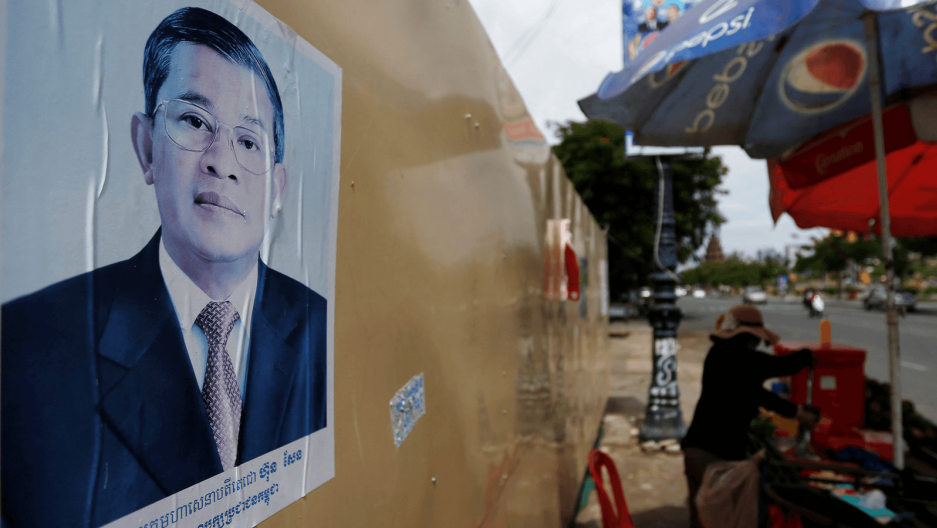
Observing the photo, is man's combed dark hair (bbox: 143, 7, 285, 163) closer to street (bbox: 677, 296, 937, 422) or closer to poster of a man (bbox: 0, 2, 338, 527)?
poster of a man (bbox: 0, 2, 338, 527)

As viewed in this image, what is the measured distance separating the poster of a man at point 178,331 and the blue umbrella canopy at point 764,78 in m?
2.24

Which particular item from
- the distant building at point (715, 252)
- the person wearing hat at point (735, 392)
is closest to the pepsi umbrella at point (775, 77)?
the person wearing hat at point (735, 392)

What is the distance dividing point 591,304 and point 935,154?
124 inches

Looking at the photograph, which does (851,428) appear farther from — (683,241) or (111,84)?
(683,241)

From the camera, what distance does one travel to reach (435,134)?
1.65 meters

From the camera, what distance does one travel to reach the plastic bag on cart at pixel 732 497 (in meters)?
2.93

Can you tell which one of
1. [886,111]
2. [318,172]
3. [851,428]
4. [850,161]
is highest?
[886,111]

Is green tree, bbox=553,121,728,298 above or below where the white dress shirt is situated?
above

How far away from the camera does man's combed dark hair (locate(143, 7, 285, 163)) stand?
26.2 inches

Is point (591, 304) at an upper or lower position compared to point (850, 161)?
lower

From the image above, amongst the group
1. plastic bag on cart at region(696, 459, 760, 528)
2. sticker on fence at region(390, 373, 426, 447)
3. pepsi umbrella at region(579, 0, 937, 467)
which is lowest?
plastic bag on cart at region(696, 459, 760, 528)

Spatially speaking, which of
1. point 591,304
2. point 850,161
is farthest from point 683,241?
point 850,161

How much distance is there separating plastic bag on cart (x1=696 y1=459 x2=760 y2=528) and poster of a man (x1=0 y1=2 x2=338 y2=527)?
2660 mm

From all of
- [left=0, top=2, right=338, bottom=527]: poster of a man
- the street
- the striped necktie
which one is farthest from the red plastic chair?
the street
